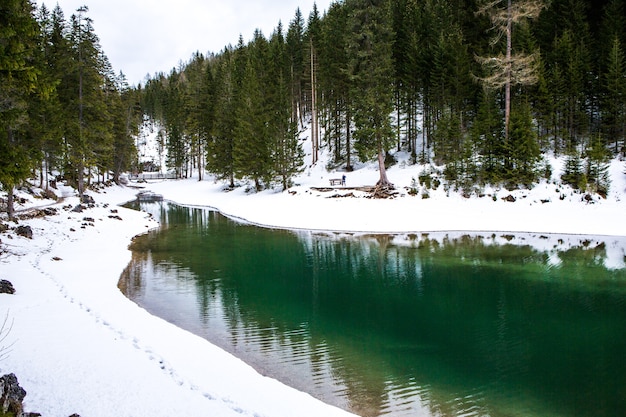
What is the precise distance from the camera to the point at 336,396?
22.8 feet

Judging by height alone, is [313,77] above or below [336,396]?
above

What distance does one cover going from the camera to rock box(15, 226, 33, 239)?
59.5ft

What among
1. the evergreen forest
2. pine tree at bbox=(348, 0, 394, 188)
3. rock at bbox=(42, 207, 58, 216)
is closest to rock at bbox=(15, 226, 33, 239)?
the evergreen forest

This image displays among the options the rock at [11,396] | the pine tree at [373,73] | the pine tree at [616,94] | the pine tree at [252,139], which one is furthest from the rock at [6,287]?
the pine tree at [616,94]

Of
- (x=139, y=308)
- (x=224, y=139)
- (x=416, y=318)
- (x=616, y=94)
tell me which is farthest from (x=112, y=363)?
(x=224, y=139)

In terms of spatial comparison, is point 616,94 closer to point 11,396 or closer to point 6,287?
point 6,287

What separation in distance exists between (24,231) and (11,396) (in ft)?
53.9

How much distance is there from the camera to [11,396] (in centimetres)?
477

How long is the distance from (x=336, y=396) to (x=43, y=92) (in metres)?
9.41

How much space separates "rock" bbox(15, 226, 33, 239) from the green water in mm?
4522

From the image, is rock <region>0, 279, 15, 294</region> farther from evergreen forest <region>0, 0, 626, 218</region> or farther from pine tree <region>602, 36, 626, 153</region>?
pine tree <region>602, 36, 626, 153</region>

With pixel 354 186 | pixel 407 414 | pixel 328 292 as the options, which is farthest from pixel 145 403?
pixel 354 186

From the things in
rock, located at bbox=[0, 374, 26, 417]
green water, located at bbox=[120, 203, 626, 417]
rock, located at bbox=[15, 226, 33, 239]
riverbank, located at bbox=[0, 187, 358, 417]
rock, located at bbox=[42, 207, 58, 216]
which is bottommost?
green water, located at bbox=[120, 203, 626, 417]

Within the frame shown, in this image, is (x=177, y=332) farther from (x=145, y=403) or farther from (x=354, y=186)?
(x=354, y=186)
